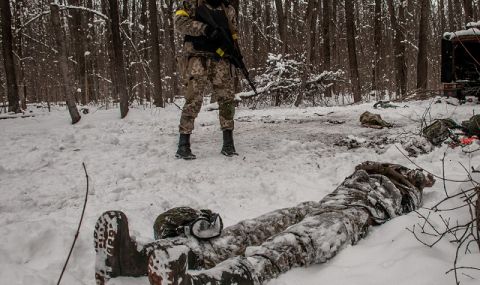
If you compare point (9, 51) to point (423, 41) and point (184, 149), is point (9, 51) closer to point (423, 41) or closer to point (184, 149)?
point (184, 149)

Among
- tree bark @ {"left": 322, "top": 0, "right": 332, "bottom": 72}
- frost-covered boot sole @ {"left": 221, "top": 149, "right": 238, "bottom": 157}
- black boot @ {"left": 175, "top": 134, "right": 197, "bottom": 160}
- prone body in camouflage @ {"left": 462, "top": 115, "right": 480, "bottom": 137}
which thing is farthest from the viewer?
tree bark @ {"left": 322, "top": 0, "right": 332, "bottom": 72}

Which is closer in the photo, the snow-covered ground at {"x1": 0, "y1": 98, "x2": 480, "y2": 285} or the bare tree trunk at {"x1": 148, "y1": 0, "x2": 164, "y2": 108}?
the snow-covered ground at {"x1": 0, "y1": 98, "x2": 480, "y2": 285}

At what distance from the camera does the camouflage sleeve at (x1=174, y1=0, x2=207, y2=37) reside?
3.84m

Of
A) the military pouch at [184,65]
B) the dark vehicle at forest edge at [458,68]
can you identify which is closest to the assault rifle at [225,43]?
the military pouch at [184,65]

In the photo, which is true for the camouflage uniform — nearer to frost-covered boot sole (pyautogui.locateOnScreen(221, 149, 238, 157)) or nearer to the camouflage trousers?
the camouflage trousers

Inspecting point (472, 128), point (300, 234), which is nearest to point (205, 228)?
point (300, 234)

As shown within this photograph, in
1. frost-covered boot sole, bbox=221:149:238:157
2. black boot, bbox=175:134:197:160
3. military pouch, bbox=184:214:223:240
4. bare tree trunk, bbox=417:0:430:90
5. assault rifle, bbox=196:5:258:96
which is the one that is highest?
bare tree trunk, bbox=417:0:430:90

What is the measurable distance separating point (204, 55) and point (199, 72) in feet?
0.61

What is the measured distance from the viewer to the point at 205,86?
13.5 feet

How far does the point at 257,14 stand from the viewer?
719 inches

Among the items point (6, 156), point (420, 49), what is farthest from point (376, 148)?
point (420, 49)

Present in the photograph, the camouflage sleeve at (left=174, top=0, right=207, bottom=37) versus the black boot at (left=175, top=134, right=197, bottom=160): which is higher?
the camouflage sleeve at (left=174, top=0, right=207, bottom=37)

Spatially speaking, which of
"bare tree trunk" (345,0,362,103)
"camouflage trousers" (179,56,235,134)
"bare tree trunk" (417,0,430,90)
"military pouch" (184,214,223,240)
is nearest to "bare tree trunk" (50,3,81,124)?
"camouflage trousers" (179,56,235,134)

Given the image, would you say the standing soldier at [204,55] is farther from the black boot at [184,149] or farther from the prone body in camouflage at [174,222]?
the prone body in camouflage at [174,222]
